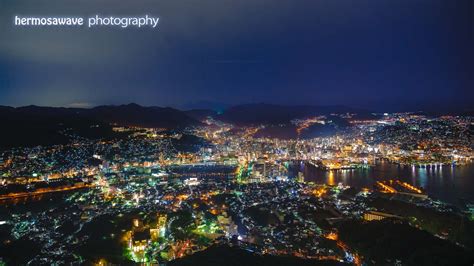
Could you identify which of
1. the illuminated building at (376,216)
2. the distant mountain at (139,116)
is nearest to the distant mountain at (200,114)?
the distant mountain at (139,116)

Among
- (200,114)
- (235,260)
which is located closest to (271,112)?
(200,114)

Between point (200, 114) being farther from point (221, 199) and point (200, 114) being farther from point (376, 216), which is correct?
point (376, 216)

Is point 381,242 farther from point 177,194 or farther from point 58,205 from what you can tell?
point 58,205

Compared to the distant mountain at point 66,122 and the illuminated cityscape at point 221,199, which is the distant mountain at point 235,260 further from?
the distant mountain at point 66,122

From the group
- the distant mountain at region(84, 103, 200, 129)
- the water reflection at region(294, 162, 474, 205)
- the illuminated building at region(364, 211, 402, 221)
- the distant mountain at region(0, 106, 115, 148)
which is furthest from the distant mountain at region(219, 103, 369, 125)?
the illuminated building at region(364, 211, 402, 221)

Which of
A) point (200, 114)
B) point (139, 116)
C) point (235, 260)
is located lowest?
point (235, 260)

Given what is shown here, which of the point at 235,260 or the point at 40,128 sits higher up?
the point at 40,128
